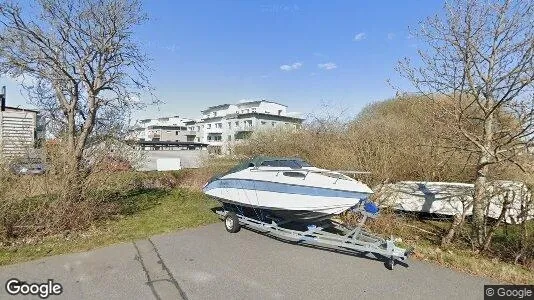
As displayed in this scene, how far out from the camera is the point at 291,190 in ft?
19.9

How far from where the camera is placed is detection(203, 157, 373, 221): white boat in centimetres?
570

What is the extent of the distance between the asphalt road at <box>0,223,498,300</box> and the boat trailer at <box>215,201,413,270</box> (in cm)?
21

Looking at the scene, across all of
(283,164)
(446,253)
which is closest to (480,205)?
(446,253)

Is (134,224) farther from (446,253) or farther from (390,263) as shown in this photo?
(446,253)

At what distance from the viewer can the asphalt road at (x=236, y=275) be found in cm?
431

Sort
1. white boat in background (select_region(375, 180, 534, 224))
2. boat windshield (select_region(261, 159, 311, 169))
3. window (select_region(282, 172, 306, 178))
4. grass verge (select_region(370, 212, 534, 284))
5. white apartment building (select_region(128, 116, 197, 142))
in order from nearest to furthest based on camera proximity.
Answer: grass verge (select_region(370, 212, 534, 284)), window (select_region(282, 172, 306, 178)), boat windshield (select_region(261, 159, 311, 169)), white boat in background (select_region(375, 180, 534, 224)), white apartment building (select_region(128, 116, 197, 142))

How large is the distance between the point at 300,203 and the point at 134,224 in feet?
14.1

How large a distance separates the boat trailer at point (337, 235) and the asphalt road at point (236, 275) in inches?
8.3

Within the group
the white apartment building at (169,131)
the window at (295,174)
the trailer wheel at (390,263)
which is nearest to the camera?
the trailer wheel at (390,263)

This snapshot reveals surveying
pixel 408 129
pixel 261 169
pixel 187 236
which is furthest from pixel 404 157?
pixel 187 236

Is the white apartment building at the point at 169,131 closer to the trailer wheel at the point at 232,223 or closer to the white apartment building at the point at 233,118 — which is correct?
the white apartment building at the point at 233,118

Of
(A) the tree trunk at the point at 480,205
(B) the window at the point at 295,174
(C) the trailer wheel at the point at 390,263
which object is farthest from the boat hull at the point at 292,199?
(A) the tree trunk at the point at 480,205

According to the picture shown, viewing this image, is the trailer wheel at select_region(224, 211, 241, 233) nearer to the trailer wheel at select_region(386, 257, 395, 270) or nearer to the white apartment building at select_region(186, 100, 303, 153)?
the trailer wheel at select_region(386, 257, 395, 270)

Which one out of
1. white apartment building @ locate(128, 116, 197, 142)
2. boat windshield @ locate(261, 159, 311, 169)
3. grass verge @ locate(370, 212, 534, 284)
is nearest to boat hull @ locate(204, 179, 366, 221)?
boat windshield @ locate(261, 159, 311, 169)
